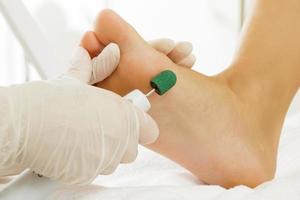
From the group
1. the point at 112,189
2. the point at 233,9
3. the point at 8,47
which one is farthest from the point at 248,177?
the point at 8,47

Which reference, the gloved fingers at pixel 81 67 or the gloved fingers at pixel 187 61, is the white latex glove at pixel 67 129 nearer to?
the gloved fingers at pixel 81 67

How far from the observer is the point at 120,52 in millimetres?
881

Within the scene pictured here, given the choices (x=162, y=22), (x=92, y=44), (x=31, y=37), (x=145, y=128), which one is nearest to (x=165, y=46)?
(x=92, y=44)

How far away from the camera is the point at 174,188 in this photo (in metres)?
0.71

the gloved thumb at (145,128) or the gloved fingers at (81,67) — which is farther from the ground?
the gloved fingers at (81,67)

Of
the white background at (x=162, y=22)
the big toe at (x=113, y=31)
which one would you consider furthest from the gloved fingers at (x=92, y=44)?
the white background at (x=162, y=22)

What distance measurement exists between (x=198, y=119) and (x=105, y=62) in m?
0.20

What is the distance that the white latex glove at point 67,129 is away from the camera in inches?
24.6

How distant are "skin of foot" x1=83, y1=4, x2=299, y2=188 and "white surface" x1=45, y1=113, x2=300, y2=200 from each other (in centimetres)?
4

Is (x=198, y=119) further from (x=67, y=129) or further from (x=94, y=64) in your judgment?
(x=67, y=129)

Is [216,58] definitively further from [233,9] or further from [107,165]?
[107,165]

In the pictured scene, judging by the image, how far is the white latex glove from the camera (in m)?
0.63

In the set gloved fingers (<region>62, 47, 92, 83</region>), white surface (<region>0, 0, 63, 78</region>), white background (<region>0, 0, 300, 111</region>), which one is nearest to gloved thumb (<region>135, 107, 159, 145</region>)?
gloved fingers (<region>62, 47, 92, 83</region>)

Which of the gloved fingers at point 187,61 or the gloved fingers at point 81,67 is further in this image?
the gloved fingers at point 187,61
